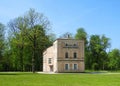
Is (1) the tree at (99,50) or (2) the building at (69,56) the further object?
(1) the tree at (99,50)

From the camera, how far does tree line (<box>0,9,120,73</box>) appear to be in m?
62.2

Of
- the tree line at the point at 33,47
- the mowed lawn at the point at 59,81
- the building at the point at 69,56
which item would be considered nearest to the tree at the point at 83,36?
the tree line at the point at 33,47

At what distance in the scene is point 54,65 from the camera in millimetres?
70688

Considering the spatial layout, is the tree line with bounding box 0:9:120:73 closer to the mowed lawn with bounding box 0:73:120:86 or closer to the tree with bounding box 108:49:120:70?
the tree with bounding box 108:49:120:70

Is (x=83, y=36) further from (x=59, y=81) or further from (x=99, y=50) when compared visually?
(x=59, y=81)

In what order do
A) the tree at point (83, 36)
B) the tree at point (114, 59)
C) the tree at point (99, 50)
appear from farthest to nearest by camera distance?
the tree at point (114, 59) → the tree at point (99, 50) → the tree at point (83, 36)

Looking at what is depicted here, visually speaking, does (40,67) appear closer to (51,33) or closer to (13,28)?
(13,28)

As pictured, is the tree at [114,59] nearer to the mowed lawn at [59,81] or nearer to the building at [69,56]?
the building at [69,56]

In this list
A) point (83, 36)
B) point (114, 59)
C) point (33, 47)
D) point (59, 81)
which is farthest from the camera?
point (114, 59)

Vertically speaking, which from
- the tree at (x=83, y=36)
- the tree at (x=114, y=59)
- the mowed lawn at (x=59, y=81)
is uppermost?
the tree at (x=83, y=36)

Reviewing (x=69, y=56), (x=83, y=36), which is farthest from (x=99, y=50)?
(x=69, y=56)

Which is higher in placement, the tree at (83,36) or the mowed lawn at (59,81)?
the tree at (83,36)

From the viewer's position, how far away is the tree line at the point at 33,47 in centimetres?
6216

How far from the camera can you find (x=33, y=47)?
63.0 metres
